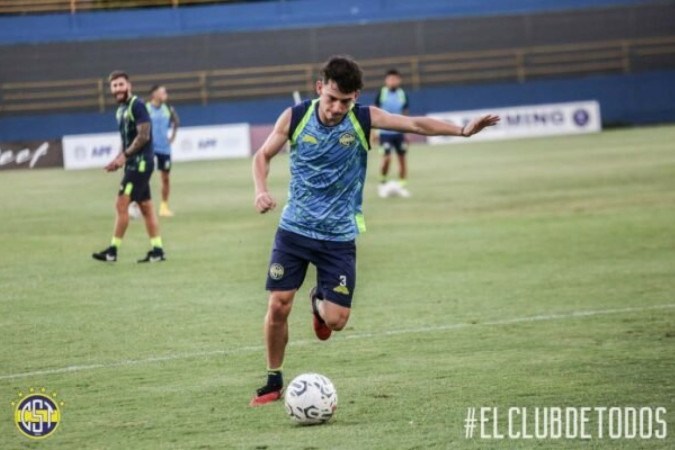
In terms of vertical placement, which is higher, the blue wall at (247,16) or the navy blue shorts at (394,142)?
the blue wall at (247,16)

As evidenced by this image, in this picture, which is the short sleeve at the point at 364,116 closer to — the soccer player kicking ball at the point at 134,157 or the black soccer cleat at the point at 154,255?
the soccer player kicking ball at the point at 134,157

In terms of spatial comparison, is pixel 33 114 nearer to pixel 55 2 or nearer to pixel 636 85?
pixel 55 2

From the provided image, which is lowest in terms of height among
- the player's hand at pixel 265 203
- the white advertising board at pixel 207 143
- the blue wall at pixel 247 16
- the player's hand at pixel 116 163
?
the player's hand at pixel 265 203

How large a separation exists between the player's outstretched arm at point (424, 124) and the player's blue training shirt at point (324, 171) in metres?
0.08

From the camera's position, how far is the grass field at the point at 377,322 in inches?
345

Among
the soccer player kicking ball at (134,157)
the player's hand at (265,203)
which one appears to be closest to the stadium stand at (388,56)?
the soccer player kicking ball at (134,157)

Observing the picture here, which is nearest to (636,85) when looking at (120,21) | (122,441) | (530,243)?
(120,21)

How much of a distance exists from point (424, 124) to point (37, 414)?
10.3 ft

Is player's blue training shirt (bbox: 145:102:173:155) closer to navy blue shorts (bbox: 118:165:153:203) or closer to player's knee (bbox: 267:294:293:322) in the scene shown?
navy blue shorts (bbox: 118:165:153:203)

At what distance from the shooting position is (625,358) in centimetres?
1055

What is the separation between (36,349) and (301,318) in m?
2.72

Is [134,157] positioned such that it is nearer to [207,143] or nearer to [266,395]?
[266,395]

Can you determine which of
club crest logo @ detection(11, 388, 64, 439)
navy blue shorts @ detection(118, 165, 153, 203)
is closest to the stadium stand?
navy blue shorts @ detection(118, 165, 153, 203)

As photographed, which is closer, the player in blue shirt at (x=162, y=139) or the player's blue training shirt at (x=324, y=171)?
the player's blue training shirt at (x=324, y=171)
